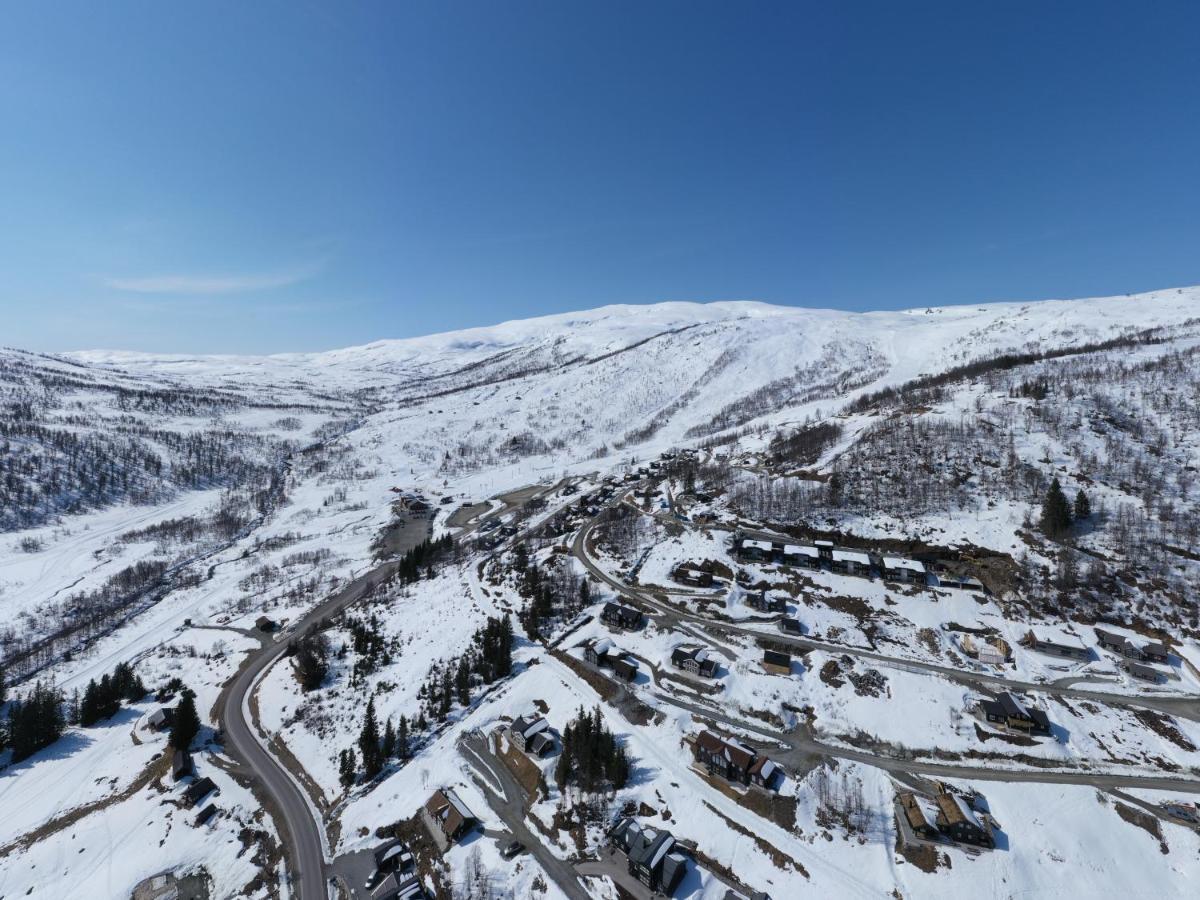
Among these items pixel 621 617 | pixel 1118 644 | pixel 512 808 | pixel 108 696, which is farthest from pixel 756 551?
pixel 108 696

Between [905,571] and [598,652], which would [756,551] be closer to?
[905,571]

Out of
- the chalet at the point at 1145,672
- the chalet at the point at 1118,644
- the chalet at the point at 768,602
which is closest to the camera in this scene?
the chalet at the point at 1145,672

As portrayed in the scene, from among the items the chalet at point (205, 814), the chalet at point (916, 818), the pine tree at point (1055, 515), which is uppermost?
the pine tree at point (1055, 515)

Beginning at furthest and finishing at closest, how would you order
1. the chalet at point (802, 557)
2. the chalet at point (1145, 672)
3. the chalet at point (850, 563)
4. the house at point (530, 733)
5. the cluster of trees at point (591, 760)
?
the chalet at point (802, 557) < the chalet at point (850, 563) < the chalet at point (1145, 672) < the house at point (530, 733) < the cluster of trees at point (591, 760)

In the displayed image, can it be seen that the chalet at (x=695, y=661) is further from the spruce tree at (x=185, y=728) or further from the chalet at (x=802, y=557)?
the spruce tree at (x=185, y=728)

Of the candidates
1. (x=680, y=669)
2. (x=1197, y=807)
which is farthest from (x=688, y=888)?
(x=1197, y=807)

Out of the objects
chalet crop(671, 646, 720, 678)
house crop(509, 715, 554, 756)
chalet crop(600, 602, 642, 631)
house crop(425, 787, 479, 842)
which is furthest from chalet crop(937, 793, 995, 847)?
house crop(425, 787, 479, 842)

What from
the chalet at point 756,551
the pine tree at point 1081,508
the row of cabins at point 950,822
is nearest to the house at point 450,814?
the row of cabins at point 950,822
